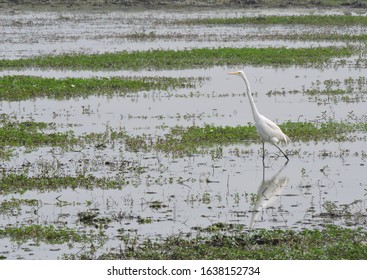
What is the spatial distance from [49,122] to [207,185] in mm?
6040

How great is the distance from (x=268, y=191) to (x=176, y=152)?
270 cm

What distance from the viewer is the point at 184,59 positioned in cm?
2736

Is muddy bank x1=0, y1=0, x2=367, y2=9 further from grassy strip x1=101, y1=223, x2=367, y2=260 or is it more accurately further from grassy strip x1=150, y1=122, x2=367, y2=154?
grassy strip x1=101, y1=223, x2=367, y2=260

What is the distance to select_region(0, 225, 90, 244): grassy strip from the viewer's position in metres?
10.3

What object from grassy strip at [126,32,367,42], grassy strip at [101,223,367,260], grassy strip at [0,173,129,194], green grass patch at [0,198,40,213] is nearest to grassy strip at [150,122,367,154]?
grassy strip at [0,173,129,194]

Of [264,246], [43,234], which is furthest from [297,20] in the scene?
[264,246]

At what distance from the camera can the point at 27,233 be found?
34.3 feet

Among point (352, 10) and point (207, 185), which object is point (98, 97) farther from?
point (352, 10)

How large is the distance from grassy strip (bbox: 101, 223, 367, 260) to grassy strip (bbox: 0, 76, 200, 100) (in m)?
12.0

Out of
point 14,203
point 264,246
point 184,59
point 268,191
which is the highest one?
point 184,59

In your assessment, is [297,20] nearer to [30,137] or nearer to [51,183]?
[30,137]

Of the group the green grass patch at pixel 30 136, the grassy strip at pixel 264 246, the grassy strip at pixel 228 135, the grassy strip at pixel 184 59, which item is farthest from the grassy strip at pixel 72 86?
the grassy strip at pixel 264 246
